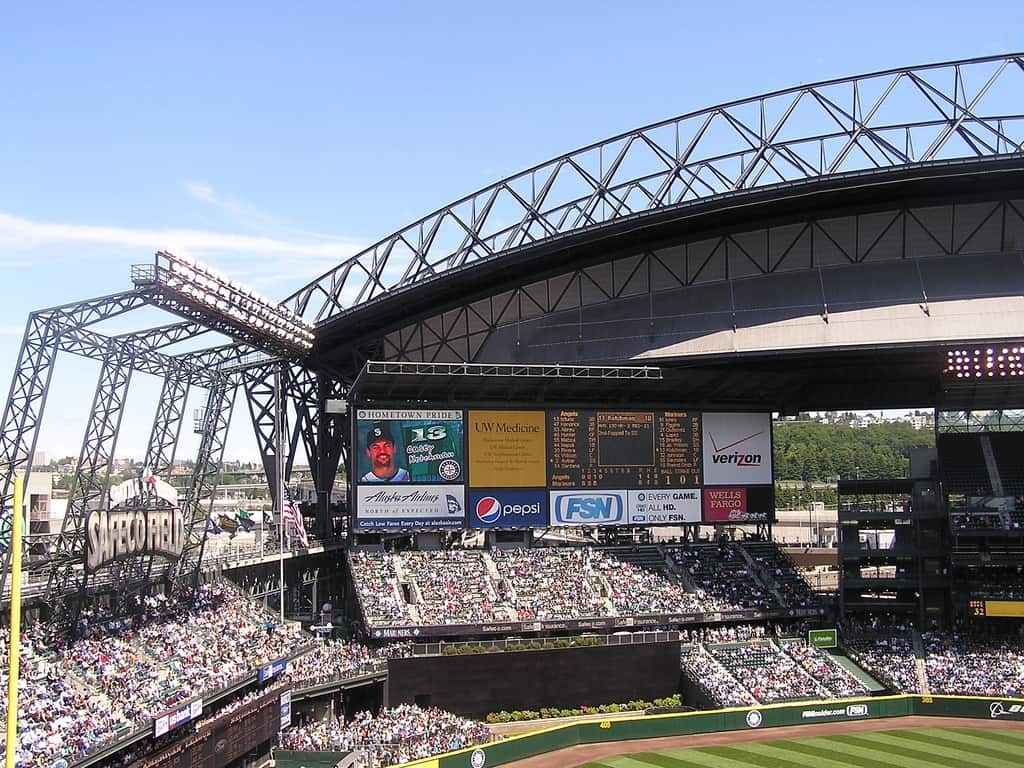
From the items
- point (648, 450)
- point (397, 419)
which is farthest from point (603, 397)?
point (397, 419)

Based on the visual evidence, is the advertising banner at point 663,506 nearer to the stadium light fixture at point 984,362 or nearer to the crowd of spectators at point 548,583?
the crowd of spectators at point 548,583

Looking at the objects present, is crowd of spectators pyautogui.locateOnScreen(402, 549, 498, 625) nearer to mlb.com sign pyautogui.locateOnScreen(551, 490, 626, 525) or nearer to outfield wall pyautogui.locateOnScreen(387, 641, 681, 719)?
outfield wall pyautogui.locateOnScreen(387, 641, 681, 719)

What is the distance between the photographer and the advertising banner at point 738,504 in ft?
191

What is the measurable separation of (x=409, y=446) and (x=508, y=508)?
6344 mm

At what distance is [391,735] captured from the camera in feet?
132

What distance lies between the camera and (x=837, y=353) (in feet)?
172

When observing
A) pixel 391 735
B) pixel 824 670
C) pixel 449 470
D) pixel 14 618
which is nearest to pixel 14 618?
pixel 14 618

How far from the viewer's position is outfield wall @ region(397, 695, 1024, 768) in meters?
41.8

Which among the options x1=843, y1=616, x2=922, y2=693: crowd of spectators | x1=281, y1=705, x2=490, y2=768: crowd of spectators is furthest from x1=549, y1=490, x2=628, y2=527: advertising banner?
x1=281, y1=705, x2=490, y2=768: crowd of spectators

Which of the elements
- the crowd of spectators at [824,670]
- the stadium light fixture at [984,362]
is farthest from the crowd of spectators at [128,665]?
the stadium light fixture at [984,362]

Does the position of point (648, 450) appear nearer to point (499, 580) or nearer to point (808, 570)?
point (499, 580)

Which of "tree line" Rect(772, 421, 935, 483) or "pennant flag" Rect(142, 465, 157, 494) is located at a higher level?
"tree line" Rect(772, 421, 935, 483)

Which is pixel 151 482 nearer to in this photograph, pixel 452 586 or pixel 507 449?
pixel 452 586

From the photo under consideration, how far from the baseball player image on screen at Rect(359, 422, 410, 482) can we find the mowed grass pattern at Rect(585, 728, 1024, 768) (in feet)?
62.2
